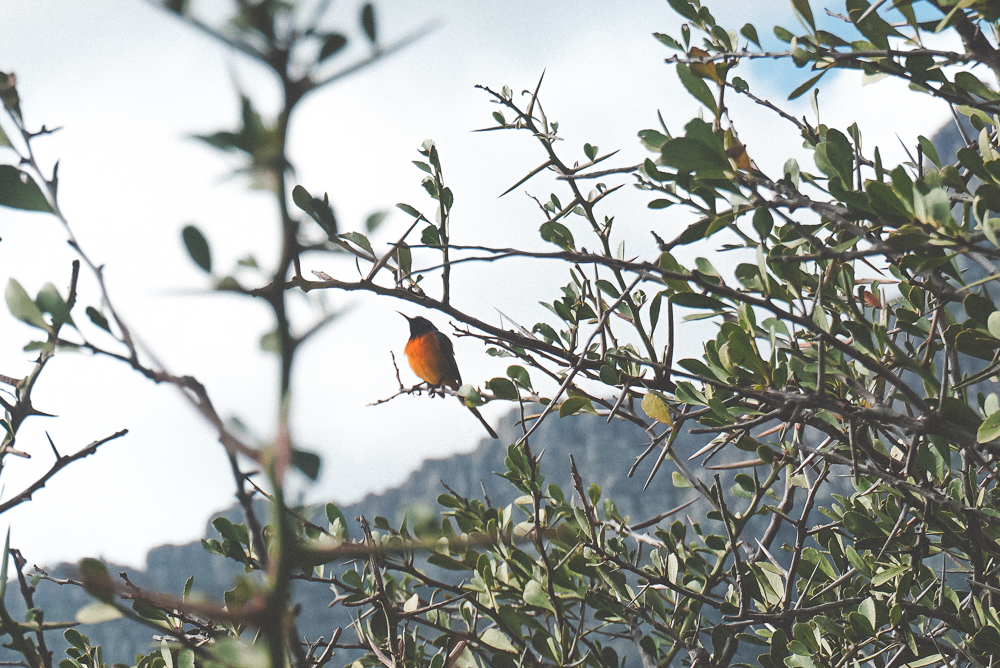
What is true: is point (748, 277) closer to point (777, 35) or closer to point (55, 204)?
point (777, 35)

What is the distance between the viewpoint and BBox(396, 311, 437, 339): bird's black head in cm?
580

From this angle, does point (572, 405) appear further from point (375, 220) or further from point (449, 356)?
point (449, 356)

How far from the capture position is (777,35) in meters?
1.66

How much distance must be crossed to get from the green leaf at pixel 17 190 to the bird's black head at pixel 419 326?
527cm

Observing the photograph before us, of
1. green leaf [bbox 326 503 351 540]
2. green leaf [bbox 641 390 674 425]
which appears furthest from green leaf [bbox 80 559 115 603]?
green leaf [bbox 326 503 351 540]

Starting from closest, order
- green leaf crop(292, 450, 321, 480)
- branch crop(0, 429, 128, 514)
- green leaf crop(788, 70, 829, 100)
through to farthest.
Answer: green leaf crop(292, 450, 321, 480) < branch crop(0, 429, 128, 514) < green leaf crop(788, 70, 829, 100)

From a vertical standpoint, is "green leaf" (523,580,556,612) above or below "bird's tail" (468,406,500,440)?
below

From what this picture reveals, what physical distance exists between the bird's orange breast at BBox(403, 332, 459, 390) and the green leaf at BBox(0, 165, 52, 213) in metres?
4.88

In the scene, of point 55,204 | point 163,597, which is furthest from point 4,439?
point 163,597

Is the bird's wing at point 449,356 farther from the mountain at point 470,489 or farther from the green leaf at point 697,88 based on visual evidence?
the mountain at point 470,489

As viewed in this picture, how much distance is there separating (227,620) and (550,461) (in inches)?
1613

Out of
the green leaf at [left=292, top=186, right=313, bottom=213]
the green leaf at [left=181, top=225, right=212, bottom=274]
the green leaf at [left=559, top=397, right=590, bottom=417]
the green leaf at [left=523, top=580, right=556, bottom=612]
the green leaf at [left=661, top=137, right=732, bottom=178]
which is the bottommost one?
the green leaf at [left=523, top=580, right=556, bottom=612]

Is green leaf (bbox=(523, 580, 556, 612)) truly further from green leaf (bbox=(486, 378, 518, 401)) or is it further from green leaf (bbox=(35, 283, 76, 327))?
green leaf (bbox=(35, 283, 76, 327))

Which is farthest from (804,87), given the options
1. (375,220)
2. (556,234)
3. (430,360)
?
(430,360)
